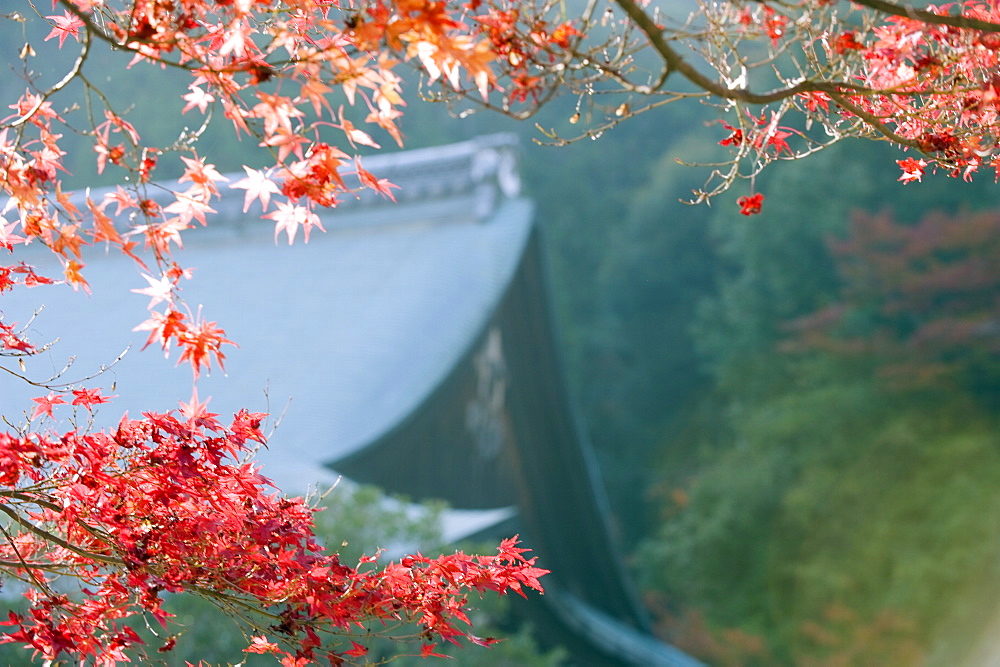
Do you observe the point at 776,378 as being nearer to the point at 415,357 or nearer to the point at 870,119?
the point at 415,357

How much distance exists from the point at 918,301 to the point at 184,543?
322 inches

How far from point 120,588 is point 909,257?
26.8 feet

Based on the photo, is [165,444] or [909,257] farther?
[909,257]

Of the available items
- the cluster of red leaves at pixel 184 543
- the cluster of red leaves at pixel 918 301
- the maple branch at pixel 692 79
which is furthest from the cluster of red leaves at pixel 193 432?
the cluster of red leaves at pixel 918 301

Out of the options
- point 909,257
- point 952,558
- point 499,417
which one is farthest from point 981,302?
point 499,417

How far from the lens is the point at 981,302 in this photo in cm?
818

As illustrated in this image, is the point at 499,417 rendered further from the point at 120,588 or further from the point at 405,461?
the point at 120,588

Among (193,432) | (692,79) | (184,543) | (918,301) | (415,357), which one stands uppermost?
(918,301)

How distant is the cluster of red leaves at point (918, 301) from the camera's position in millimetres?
8031

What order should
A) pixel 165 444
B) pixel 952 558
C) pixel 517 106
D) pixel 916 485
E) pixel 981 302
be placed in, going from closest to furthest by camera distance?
pixel 165 444 → pixel 952 558 → pixel 916 485 → pixel 981 302 → pixel 517 106

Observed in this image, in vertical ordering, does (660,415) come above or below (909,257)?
below

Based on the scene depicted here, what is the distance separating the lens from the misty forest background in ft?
22.1

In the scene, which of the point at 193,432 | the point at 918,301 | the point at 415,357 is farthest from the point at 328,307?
the point at 918,301

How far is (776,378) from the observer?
9531 millimetres
